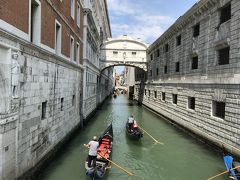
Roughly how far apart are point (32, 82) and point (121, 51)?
84.2ft

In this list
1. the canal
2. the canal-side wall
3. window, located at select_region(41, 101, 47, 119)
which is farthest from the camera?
window, located at select_region(41, 101, 47, 119)

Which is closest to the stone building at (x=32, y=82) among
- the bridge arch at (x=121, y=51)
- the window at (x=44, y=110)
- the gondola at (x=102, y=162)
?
the window at (x=44, y=110)

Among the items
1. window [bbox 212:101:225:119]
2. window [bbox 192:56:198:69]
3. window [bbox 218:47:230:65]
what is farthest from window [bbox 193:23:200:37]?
window [bbox 212:101:225:119]

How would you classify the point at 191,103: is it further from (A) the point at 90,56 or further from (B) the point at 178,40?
(A) the point at 90,56

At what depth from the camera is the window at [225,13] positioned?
1228 cm

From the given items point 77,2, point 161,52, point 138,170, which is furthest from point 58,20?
point 161,52

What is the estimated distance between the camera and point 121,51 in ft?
107

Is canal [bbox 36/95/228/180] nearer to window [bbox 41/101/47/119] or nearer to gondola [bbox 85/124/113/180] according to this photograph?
gondola [bbox 85/124/113/180]

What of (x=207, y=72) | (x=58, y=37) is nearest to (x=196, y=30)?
(x=207, y=72)

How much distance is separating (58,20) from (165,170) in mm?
7665

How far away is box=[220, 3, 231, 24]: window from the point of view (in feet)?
40.3

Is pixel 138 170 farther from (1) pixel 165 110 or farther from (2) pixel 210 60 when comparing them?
(1) pixel 165 110

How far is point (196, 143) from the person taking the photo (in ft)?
44.0

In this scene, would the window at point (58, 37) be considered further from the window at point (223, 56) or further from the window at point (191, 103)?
the window at point (191, 103)
